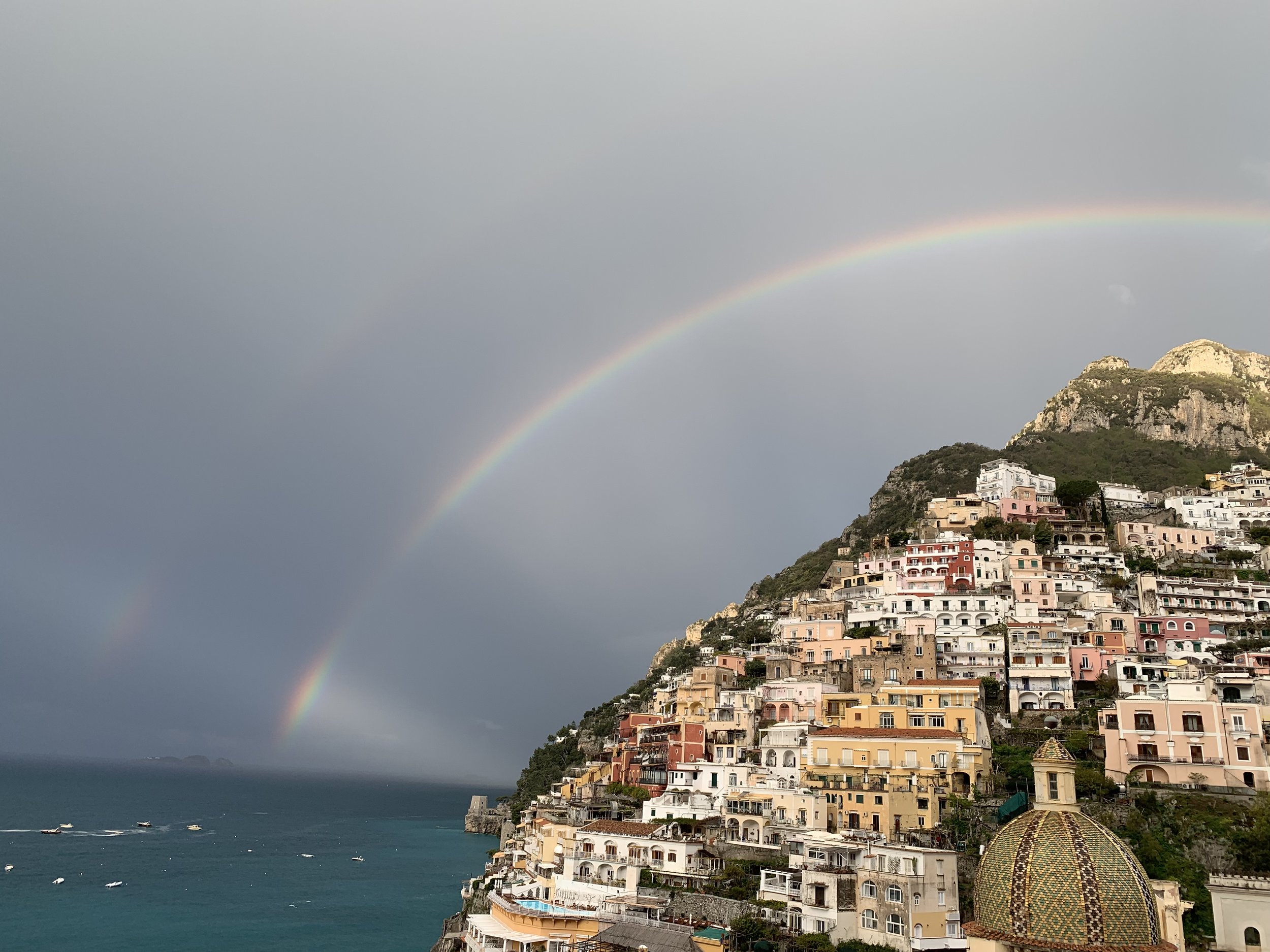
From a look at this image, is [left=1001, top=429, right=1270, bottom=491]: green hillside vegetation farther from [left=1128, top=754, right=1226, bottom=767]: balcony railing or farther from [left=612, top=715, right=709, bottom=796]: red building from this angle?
[left=1128, top=754, right=1226, bottom=767]: balcony railing

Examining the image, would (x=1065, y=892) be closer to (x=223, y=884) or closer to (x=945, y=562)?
(x=945, y=562)

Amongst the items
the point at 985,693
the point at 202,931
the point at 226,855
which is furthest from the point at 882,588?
the point at 226,855

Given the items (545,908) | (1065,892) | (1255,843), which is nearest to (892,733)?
(1255,843)

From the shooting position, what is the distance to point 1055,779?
23734mm

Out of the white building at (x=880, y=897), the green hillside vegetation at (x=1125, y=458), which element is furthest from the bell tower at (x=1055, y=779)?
the green hillside vegetation at (x=1125, y=458)

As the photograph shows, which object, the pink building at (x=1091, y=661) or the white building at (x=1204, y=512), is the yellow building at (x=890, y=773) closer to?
the pink building at (x=1091, y=661)

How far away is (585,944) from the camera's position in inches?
1663

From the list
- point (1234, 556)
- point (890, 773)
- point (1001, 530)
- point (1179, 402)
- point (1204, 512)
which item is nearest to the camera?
point (890, 773)

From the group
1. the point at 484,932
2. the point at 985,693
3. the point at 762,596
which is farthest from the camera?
the point at 762,596

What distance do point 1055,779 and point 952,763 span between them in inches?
1109

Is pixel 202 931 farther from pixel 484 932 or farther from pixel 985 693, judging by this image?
pixel 985 693

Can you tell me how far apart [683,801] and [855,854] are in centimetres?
1490

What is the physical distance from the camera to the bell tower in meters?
23.6

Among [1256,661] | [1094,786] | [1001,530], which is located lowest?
[1094,786]
